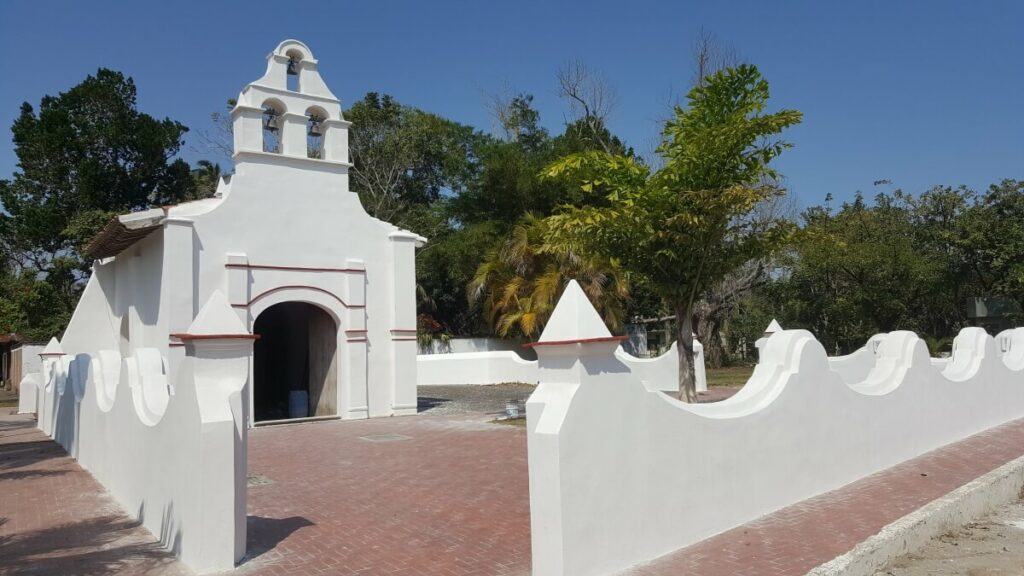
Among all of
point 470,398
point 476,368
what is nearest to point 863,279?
point 476,368

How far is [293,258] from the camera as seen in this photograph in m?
15.1

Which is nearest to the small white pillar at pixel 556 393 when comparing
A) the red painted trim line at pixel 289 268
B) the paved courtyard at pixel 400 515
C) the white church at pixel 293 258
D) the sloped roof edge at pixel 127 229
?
the paved courtyard at pixel 400 515

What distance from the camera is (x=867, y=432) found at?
26.5 feet

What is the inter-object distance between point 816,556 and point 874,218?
92.3ft

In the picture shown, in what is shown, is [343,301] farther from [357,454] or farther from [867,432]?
[867,432]

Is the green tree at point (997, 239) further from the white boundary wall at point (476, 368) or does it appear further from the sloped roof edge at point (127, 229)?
the sloped roof edge at point (127, 229)

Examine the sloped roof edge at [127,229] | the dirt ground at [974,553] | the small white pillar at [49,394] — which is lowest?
the dirt ground at [974,553]

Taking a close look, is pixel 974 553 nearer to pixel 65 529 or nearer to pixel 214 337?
pixel 214 337

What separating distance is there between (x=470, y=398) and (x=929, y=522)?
14.8 meters

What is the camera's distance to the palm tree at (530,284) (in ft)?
80.6

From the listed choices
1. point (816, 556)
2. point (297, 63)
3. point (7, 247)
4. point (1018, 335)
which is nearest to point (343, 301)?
point (297, 63)

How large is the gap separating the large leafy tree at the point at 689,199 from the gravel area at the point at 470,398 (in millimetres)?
5285

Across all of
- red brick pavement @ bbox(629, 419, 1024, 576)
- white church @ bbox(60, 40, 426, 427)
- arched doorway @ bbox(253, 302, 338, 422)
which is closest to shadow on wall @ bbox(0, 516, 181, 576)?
red brick pavement @ bbox(629, 419, 1024, 576)

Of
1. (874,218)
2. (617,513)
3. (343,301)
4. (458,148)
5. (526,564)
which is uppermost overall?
(458,148)
